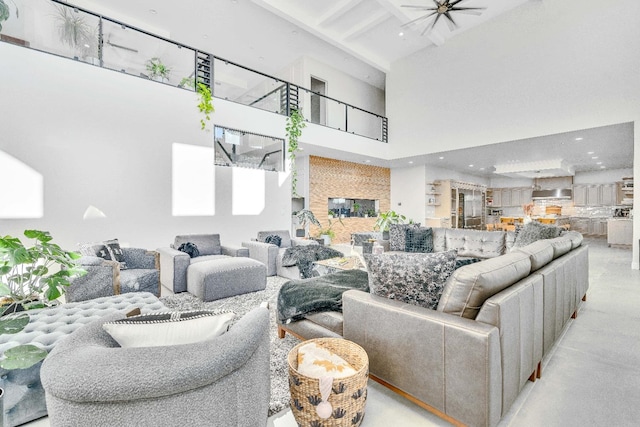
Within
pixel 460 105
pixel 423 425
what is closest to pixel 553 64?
pixel 460 105

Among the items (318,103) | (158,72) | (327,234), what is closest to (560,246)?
(327,234)

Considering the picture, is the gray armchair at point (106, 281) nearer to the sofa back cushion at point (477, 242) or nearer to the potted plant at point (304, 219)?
the potted plant at point (304, 219)

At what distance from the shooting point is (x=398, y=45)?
7.99 meters

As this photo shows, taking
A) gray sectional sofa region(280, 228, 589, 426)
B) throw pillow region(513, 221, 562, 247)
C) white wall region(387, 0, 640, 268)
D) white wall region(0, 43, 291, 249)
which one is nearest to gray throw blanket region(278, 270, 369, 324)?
gray sectional sofa region(280, 228, 589, 426)

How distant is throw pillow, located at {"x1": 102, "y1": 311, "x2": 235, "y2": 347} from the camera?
1098 millimetres

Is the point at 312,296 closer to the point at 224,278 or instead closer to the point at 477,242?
the point at 224,278

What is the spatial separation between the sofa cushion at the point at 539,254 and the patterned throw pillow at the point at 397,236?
2.68 m

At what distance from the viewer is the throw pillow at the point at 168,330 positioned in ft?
3.60

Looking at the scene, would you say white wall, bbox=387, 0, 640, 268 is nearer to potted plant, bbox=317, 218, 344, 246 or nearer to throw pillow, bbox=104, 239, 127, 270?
potted plant, bbox=317, 218, 344, 246

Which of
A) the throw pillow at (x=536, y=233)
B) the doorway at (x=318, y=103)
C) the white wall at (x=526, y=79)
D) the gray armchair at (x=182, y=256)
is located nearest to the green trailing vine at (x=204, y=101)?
the gray armchair at (x=182, y=256)

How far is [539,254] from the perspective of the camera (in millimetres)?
2121

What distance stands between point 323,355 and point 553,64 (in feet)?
24.5

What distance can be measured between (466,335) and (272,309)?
223 cm

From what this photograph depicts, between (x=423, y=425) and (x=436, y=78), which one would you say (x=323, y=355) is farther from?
(x=436, y=78)
